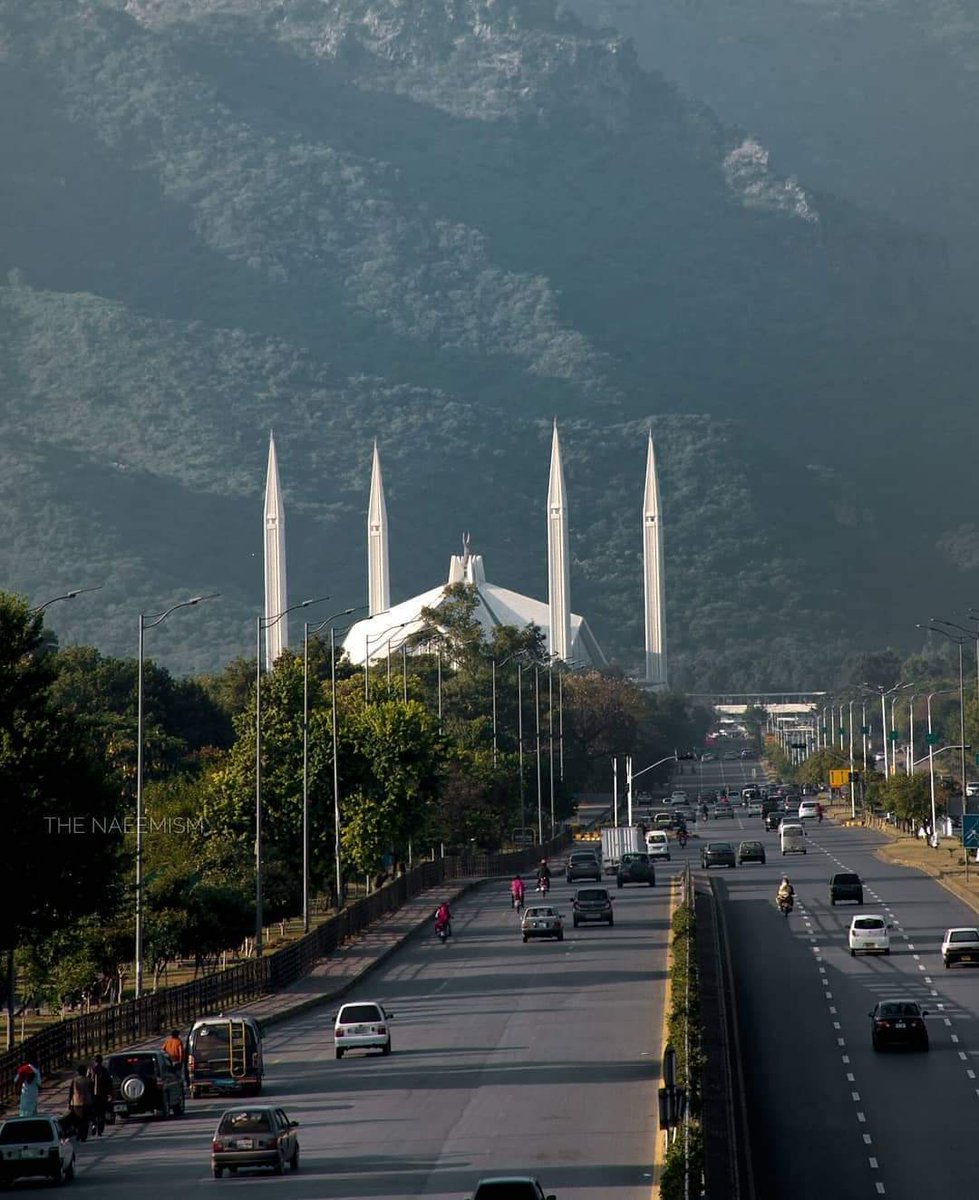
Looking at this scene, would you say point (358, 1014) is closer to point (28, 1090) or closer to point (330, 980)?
point (28, 1090)

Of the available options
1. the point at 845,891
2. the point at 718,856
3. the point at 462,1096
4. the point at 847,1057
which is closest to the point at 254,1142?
the point at 462,1096

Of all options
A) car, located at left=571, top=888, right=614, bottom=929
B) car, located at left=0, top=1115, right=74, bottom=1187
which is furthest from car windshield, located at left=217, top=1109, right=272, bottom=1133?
car, located at left=571, top=888, right=614, bottom=929

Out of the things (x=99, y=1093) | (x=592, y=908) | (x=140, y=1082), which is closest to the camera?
(x=99, y=1093)

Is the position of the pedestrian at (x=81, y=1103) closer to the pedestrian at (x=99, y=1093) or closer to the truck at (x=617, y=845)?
Result: the pedestrian at (x=99, y=1093)

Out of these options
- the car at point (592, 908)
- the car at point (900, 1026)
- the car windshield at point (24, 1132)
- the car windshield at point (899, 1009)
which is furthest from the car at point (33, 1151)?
the car at point (592, 908)

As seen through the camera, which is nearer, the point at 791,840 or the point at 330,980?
the point at 330,980

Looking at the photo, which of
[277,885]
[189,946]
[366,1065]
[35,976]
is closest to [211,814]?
[277,885]

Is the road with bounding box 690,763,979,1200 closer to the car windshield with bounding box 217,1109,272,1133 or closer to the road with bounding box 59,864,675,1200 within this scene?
the road with bounding box 59,864,675,1200
